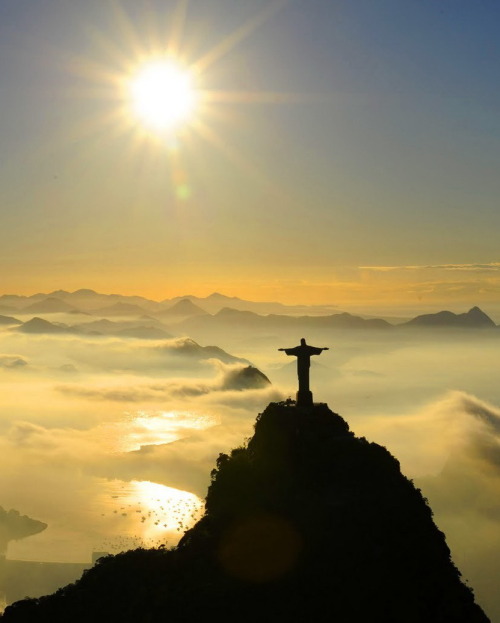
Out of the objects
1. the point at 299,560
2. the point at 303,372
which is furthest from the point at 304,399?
the point at 299,560

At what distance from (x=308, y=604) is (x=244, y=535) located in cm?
598

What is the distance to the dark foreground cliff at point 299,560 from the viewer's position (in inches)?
1309

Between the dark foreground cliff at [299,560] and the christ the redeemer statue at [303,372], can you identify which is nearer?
the dark foreground cliff at [299,560]

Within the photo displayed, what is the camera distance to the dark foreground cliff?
109 ft

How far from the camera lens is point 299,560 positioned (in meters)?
34.7

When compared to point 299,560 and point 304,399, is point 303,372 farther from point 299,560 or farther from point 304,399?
point 299,560

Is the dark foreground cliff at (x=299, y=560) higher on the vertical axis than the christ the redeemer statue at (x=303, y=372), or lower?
lower

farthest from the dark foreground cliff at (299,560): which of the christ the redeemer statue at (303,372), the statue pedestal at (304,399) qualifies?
the christ the redeemer statue at (303,372)

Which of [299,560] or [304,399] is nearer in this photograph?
[299,560]

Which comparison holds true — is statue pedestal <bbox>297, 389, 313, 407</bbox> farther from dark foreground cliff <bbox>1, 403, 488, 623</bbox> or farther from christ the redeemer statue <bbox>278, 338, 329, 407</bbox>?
dark foreground cliff <bbox>1, 403, 488, 623</bbox>

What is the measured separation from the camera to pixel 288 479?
40.2 metres

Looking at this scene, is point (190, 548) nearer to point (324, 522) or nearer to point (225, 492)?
point (225, 492)

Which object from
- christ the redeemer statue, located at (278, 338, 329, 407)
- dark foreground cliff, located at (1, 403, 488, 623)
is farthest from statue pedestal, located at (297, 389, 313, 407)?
dark foreground cliff, located at (1, 403, 488, 623)

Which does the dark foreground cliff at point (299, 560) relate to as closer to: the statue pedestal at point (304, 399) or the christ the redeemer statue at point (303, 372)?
the statue pedestal at point (304, 399)
